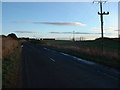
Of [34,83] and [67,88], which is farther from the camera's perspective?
[34,83]

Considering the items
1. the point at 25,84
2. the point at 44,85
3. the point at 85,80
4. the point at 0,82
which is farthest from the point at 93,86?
the point at 0,82

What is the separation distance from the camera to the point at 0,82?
1033 cm

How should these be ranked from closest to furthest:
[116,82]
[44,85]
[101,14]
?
1. [44,85]
2. [116,82]
3. [101,14]

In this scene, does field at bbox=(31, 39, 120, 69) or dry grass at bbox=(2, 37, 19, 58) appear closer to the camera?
field at bbox=(31, 39, 120, 69)

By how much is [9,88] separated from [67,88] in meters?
2.24

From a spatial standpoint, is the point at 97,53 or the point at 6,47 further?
the point at 6,47

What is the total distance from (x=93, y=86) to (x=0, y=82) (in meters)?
4.23

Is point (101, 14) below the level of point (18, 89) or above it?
above

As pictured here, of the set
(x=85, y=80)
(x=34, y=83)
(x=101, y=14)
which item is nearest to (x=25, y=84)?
(x=34, y=83)

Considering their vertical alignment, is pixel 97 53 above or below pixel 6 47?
below

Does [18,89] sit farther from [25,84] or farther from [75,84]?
[75,84]

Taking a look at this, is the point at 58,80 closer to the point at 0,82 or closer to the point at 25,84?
the point at 25,84

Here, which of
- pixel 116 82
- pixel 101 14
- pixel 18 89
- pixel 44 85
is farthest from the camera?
pixel 101 14

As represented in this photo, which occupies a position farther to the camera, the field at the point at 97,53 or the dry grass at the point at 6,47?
the dry grass at the point at 6,47
